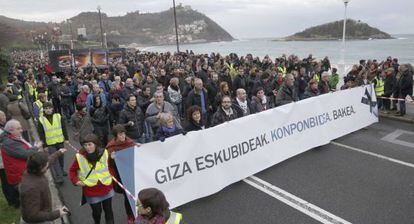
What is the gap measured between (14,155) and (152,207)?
322cm

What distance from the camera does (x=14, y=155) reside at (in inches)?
201

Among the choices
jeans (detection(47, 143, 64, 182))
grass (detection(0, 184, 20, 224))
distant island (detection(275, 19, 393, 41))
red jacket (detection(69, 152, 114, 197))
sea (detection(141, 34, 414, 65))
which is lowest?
sea (detection(141, 34, 414, 65))

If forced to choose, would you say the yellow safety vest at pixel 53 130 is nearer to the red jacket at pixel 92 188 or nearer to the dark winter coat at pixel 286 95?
the red jacket at pixel 92 188

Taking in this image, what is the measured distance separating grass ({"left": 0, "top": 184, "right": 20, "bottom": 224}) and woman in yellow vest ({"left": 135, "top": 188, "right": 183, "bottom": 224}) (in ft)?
11.4

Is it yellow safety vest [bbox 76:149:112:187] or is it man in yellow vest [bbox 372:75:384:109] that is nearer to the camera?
yellow safety vest [bbox 76:149:112:187]

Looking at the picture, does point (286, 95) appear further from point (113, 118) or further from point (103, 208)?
point (103, 208)

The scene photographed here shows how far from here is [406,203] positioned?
5.55 metres

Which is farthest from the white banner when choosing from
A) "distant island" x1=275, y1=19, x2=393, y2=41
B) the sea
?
"distant island" x1=275, y1=19, x2=393, y2=41

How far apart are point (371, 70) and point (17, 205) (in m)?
11.5

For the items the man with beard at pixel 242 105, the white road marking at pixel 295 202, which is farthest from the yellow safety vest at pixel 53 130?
the white road marking at pixel 295 202

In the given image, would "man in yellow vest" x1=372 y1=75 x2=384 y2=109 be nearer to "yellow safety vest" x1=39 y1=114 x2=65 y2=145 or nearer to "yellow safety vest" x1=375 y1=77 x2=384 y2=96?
"yellow safety vest" x1=375 y1=77 x2=384 y2=96

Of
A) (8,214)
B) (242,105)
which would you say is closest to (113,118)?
(242,105)

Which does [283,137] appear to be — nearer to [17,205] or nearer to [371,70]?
[17,205]

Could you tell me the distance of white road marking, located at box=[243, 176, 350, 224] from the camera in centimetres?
519
